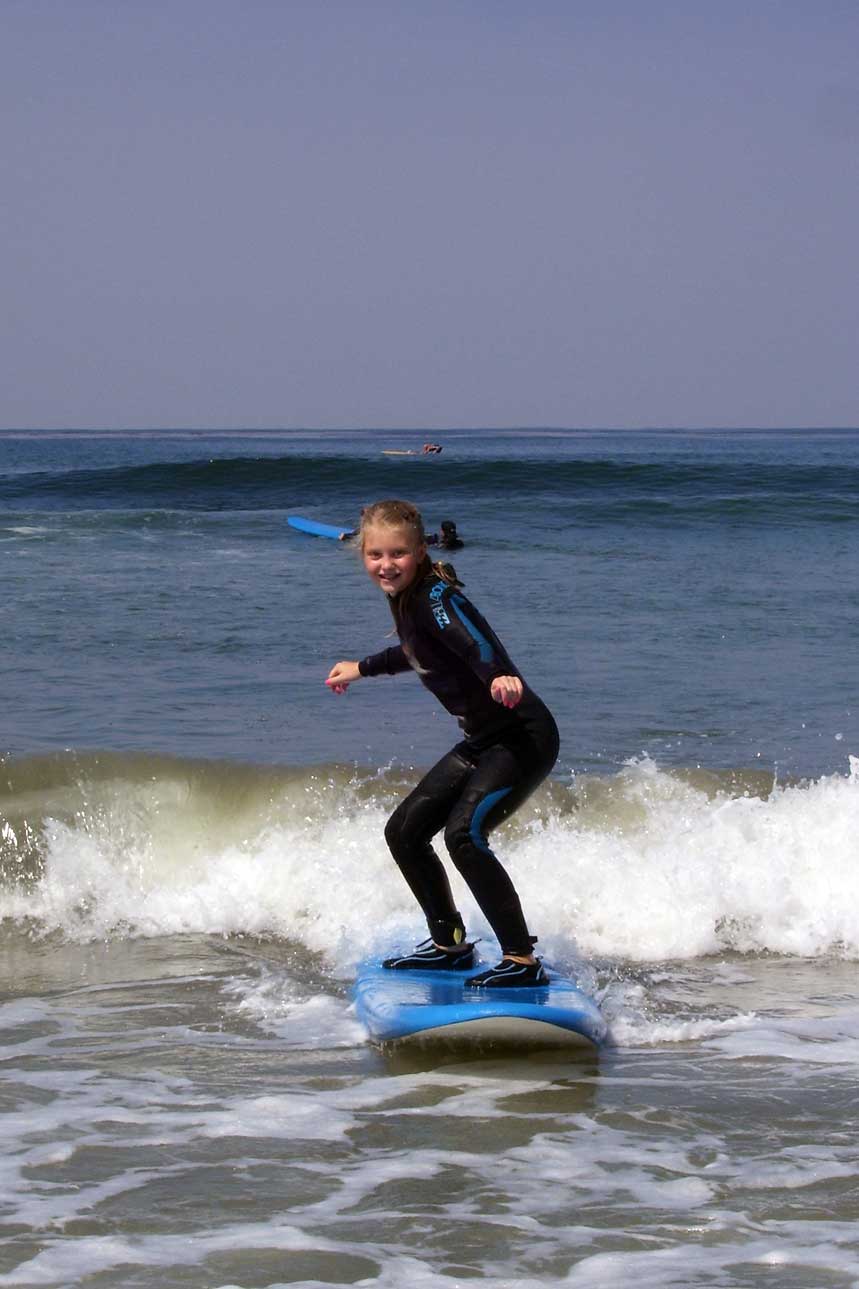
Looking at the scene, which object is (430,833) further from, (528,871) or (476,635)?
(528,871)

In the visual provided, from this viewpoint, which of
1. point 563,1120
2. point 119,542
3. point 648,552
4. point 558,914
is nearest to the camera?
point 563,1120

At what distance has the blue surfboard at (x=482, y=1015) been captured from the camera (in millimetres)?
5242

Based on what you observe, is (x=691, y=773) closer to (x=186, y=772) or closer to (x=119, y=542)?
(x=186, y=772)

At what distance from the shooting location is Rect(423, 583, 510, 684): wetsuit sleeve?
5.35m

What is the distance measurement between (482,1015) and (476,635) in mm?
1296

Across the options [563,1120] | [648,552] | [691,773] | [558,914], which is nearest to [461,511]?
[648,552]

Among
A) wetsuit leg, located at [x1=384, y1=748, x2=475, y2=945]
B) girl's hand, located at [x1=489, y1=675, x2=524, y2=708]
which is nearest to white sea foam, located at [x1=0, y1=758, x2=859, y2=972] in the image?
wetsuit leg, located at [x1=384, y1=748, x2=475, y2=945]

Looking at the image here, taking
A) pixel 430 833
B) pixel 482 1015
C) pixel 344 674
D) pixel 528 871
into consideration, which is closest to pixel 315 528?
pixel 528 871

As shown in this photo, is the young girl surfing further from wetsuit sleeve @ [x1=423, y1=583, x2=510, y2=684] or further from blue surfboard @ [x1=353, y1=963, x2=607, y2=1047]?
blue surfboard @ [x1=353, y1=963, x2=607, y2=1047]

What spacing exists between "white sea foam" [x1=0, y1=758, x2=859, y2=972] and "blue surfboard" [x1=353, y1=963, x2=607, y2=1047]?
101cm

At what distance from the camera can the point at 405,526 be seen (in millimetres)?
5496

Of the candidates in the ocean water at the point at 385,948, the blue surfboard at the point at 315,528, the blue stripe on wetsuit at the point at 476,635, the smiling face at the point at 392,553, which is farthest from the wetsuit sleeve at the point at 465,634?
the blue surfboard at the point at 315,528

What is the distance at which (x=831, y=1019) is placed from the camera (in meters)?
5.92

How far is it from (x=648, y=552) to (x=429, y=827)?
1805 cm
